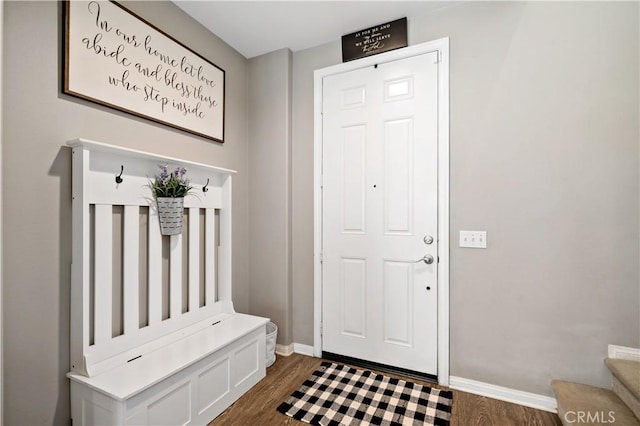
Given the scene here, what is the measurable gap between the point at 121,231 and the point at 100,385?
2.50ft

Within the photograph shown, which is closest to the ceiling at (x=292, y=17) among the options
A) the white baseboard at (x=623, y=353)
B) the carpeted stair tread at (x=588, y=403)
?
the white baseboard at (x=623, y=353)

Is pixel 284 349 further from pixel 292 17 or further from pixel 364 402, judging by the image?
pixel 292 17

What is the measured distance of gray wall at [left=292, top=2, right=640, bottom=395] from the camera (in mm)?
1659

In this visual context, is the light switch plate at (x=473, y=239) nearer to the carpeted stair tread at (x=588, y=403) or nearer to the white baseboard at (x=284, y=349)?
the carpeted stair tread at (x=588, y=403)

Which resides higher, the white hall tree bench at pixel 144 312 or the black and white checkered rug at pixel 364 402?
the white hall tree bench at pixel 144 312

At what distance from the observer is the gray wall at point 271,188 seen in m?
2.55

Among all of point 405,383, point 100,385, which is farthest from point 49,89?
point 405,383

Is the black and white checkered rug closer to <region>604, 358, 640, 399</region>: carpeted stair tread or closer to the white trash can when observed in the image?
the white trash can

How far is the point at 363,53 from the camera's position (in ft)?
7.56

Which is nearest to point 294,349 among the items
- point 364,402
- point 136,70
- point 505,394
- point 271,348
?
point 271,348

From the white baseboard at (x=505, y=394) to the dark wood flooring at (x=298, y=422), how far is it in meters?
0.03

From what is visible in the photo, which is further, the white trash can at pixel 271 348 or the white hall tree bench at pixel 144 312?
the white trash can at pixel 271 348

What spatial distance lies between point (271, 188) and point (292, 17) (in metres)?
1.31

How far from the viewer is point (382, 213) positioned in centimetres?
225
